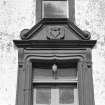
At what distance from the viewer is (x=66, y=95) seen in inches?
329

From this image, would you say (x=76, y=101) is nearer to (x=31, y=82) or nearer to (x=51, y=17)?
(x=31, y=82)

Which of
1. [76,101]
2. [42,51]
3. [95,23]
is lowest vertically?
[76,101]

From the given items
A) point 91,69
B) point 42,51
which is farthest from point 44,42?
point 91,69

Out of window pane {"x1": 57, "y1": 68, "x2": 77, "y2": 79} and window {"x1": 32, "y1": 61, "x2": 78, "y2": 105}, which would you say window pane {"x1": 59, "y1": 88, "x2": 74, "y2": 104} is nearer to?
window {"x1": 32, "y1": 61, "x2": 78, "y2": 105}

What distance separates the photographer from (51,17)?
912 centimetres

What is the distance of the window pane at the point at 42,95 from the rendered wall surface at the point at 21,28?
58 cm

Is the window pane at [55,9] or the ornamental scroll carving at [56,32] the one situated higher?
the window pane at [55,9]

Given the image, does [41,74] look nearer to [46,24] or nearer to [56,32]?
[56,32]

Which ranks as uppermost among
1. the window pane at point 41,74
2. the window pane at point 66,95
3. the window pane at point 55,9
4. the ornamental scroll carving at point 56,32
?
the window pane at point 55,9

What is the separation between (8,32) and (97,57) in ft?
7.90

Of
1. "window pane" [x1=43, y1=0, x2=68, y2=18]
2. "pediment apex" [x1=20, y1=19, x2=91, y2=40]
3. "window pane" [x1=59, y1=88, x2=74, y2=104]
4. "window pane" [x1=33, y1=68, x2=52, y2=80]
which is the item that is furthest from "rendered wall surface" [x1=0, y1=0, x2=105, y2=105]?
"window pane" [x1=59, y1=88, x2=74, y2=104]

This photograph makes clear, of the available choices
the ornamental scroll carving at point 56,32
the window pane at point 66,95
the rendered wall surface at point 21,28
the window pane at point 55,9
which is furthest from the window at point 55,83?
the window pane at point 55,9

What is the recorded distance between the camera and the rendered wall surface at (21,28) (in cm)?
824

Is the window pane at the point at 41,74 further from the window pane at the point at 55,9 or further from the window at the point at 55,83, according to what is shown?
the window pane at the point at 55,9
